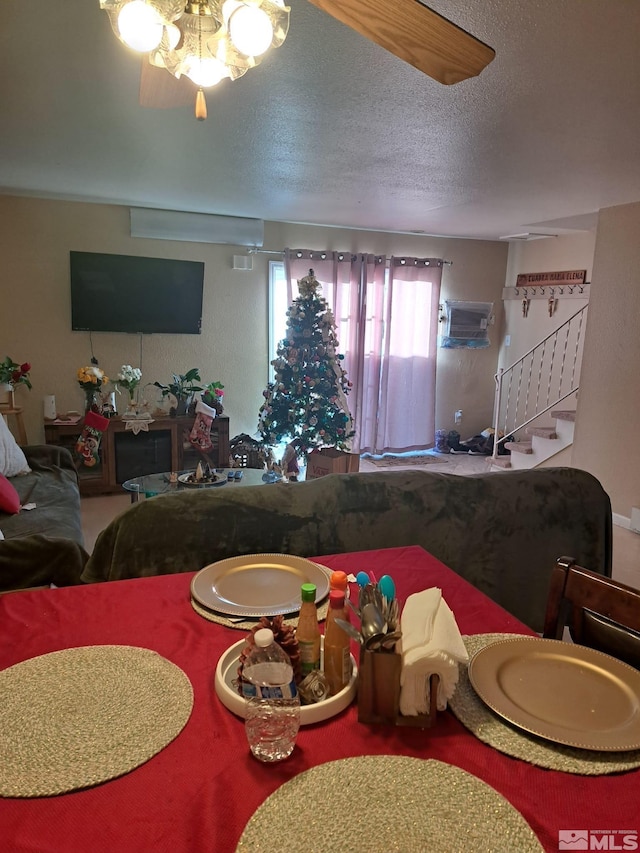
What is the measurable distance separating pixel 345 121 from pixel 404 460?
3.94 meters

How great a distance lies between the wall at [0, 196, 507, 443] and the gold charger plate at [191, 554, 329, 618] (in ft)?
13.3

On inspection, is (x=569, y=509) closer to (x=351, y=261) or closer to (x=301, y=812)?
(x=301, y=812)

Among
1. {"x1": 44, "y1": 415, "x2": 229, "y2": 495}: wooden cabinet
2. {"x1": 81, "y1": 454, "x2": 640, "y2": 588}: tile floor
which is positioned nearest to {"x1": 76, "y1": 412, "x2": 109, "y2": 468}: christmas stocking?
{"x1": 44, "y1": 415, "x2": 229, "y2": 495}: wooden cabinet

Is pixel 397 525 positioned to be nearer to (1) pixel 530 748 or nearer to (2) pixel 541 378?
(1) pixel 530 748

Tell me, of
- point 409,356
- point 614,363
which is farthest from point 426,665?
point 409,356

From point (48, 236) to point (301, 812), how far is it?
4.90 m

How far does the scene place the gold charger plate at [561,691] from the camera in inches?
32.2

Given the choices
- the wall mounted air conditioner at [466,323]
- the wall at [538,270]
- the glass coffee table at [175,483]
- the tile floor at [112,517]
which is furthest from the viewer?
the wall mounted air conditioner at [466,323]

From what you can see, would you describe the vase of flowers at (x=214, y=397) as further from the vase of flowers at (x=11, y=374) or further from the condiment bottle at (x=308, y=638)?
the condiment bottle at (x=308, y=638)

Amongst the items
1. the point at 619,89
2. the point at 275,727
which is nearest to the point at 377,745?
the point at 275,727

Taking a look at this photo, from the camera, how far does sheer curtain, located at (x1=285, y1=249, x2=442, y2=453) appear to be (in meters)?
5.61

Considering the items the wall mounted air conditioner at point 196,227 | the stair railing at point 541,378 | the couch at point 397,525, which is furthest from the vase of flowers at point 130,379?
the stair railing at point 541,378

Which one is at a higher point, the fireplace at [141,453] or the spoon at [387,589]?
the spoon at [387,589]

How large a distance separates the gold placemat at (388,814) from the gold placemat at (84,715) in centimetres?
21
